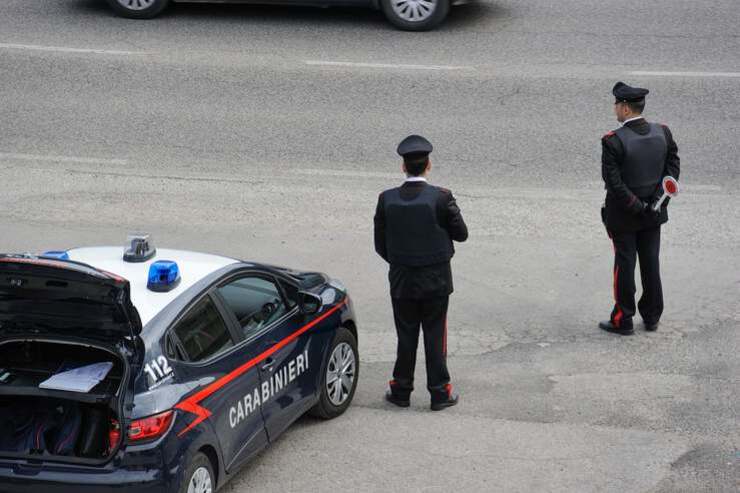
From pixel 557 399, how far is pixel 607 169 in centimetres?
190

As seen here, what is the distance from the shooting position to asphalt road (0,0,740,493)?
703 centimetres

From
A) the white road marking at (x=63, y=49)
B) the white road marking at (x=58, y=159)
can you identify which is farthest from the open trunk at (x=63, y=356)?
the white road marking at (x=63, y=49)

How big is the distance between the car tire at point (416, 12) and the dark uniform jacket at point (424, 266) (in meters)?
8.22

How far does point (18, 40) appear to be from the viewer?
49.1ft

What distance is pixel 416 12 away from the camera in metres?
15.1

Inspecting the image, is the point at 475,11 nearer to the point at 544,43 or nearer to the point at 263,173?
the point at 544,43

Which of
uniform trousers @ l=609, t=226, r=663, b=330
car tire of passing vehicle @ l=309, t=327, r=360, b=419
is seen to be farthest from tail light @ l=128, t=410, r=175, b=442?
uniform trousers @ l=609, t=226, r=663, b=330

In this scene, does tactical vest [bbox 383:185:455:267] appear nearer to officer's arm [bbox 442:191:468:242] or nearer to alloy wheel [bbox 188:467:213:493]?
officer's arm [bbox 442:191:468:242]

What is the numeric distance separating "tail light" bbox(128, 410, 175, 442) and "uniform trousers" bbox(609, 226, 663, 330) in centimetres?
445

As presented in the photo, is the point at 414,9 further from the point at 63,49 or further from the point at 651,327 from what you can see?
the point at 651,327

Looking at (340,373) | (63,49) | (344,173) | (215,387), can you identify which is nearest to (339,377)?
(340,373)

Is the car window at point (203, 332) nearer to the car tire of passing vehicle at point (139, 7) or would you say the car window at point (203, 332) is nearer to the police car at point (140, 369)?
the police car at point (140, 369)

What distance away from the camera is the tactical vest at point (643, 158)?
844 cm

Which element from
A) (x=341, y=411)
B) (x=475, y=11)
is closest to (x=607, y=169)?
(x=341, y=411)
